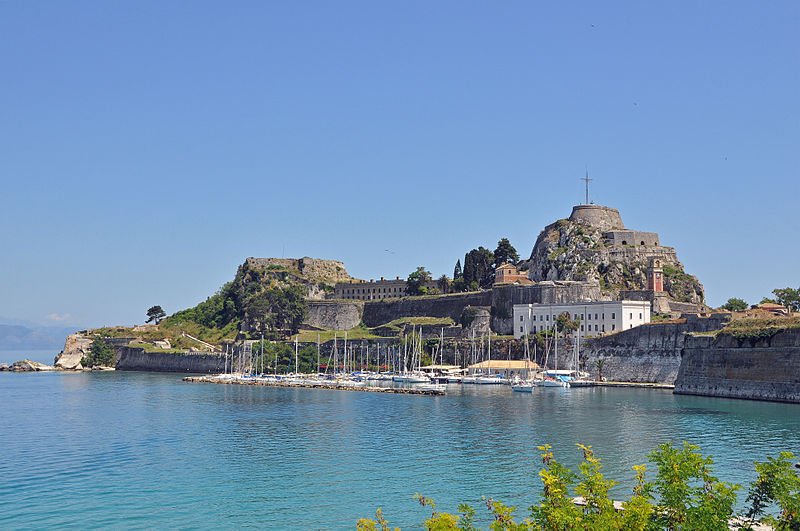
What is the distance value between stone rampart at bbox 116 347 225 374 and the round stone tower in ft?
133

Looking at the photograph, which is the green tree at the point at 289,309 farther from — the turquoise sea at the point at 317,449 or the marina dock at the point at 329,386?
the turquoise sea at the point at 317,449

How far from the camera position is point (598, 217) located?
9712 centimetres

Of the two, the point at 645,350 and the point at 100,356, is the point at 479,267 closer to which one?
the point at 645,350

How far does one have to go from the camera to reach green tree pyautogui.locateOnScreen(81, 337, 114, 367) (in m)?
110

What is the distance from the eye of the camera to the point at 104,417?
172 feet

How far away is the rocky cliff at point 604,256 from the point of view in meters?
89.2

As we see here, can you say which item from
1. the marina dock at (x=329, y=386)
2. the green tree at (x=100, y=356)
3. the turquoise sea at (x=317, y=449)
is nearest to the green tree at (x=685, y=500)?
the turquoise sea at (x=317, y=449)

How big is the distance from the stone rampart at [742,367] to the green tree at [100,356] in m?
71.0

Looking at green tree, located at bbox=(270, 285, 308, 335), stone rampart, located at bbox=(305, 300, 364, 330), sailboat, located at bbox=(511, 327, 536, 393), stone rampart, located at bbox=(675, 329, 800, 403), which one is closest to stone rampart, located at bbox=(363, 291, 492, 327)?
stone rampart, located at bbox=(305, 300, 364, 330)

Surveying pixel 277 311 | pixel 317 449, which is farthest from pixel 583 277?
pixel 317 449

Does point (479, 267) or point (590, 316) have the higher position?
point (479, 267)

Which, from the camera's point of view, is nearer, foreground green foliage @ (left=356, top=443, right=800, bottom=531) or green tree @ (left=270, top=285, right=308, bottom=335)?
foreground green foliage @ (left=356, top=443, right=800, bottom=531)

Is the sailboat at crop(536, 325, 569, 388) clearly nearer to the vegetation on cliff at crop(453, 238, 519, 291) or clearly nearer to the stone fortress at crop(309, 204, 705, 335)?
the stone fortress at crop(309, 204, 705, 335)

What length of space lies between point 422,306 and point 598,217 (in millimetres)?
21051
